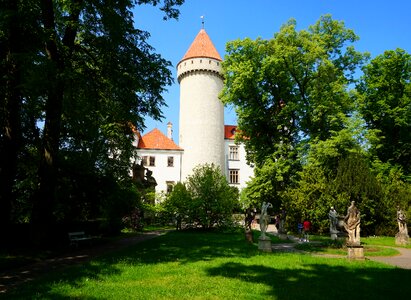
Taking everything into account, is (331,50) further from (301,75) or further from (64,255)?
(64,255)

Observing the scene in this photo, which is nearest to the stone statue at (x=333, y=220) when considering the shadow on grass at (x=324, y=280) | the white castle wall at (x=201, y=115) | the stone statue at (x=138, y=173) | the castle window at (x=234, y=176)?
the shadow on grass at (x=324, y=280)

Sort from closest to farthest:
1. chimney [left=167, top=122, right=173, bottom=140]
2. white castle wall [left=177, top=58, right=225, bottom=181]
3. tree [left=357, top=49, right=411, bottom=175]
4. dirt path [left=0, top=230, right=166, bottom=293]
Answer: dirt path [left=0, top=230, right=166, bottom=293] < tree [left=357, top=49, right=411, bottom=175] < white castle wall [left=177, top=58, right=225, bottom=181] < chimney [left=167, top=122, right=173, bottom=140]

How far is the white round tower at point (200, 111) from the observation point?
4544 centimetres

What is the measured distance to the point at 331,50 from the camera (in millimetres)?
27375

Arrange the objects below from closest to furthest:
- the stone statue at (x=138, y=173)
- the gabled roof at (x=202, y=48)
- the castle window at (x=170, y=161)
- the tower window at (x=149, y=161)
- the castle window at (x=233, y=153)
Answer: the stone statue at (x=138, y=173) → the gabled roof at (x=202, y=48) → the tower window at (x=149, y=161) → the castle window at (x=170, y=161) → the castle window at (x=233, y=153)

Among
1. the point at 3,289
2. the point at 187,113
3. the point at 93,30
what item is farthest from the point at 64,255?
the point at 187,113

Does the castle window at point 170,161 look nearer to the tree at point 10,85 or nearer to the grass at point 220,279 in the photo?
the tree at point 10,85

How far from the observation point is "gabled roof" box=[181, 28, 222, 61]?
46.7m

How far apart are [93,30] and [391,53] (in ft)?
81.6

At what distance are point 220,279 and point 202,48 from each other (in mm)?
42508

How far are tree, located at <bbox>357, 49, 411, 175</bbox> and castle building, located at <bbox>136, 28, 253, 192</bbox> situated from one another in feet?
62.5

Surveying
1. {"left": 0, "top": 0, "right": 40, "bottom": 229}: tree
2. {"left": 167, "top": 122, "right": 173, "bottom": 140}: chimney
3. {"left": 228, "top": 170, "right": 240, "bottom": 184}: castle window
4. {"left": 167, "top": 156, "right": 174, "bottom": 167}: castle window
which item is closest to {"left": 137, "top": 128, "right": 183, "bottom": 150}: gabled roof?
{"left": 167, "top": 156, "right": 174, "bottom": 167}: castle window

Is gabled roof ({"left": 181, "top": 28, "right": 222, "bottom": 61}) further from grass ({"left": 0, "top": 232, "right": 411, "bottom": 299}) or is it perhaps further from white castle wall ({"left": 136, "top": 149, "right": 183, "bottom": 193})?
grass ({"left": 0, "top": 232, "right": 411, "bottom": 299})

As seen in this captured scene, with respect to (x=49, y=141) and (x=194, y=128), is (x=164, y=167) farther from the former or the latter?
(x=49, y=141)
